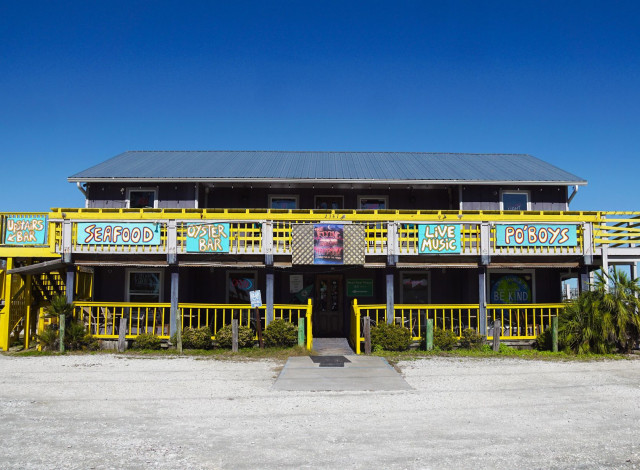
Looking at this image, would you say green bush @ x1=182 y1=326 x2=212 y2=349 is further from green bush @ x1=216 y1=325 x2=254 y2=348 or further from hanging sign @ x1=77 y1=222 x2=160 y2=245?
hanging sign @ x1=77 y1=222 x2=160 y2=245

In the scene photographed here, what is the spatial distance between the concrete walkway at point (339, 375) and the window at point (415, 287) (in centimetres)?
596

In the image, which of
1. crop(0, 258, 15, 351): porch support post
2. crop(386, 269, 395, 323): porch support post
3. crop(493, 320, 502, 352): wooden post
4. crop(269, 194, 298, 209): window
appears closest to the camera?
crop(493, 320, 502, 352): wooden post

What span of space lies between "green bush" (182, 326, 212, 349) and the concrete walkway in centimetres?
288

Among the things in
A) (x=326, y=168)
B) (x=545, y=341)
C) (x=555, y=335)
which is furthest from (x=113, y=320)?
(x=555, y=335)

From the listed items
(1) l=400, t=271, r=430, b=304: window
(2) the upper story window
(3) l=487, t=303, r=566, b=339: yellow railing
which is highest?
(2) the upper story window

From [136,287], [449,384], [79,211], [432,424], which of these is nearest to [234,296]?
[136,287]

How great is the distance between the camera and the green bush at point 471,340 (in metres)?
16.7

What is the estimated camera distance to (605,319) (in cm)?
1573

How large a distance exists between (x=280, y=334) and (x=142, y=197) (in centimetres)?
900

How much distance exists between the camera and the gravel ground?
24.1 ft

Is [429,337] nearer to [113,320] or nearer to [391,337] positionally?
[391,337]

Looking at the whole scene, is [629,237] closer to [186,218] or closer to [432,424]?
[432,424]

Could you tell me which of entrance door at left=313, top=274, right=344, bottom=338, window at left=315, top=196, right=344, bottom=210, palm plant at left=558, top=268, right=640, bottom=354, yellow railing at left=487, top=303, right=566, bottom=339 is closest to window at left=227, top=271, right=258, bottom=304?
entrance door at left=313, top=274, right=344, bottom=338

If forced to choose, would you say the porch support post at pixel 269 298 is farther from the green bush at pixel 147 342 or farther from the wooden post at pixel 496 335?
the wooden post at pixel 496 335
